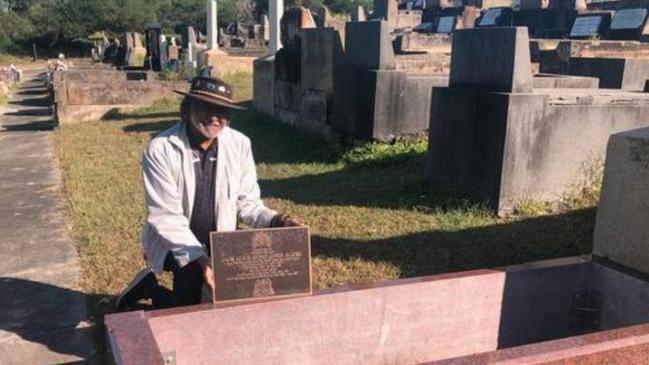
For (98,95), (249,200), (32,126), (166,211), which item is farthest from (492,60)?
(32,126)

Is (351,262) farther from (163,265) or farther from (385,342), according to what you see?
(163,265)

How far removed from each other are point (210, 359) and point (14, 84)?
1048 inches

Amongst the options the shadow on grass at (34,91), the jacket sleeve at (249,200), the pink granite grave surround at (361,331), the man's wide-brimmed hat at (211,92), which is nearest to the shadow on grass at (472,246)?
the pink granite grave surround at (361,331)

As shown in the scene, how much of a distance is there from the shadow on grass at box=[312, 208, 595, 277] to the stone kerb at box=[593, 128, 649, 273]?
1087mm

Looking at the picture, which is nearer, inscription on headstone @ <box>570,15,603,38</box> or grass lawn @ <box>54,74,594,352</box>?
grass lawn @ <box>54,74,594,352</box>

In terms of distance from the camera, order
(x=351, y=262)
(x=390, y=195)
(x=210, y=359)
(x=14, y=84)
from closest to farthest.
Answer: (x=210, y=359)
(x=351, y=262)
(x=390, y=195)
(x=14, y=84)

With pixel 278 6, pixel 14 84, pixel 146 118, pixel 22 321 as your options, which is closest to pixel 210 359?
pixel 22 321

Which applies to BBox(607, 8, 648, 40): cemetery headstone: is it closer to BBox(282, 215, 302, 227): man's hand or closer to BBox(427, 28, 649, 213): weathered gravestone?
BBox(427, 28, 649, 213): weathered gravestone

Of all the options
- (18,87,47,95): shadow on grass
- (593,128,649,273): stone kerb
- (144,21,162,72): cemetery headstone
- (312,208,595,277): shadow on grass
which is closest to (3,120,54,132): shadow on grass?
(144,21,162,72): cemetery headstone

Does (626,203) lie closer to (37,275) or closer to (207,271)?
(207,271)

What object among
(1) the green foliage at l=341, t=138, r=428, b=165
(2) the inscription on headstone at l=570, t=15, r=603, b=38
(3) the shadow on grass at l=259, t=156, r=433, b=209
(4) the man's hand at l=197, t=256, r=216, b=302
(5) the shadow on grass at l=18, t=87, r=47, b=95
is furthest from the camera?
(2) the inscription on headstone at l=570, t=15, r=603, b=38

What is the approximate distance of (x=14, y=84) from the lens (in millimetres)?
25812

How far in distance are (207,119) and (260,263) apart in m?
0.78

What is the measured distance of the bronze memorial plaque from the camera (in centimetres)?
275
